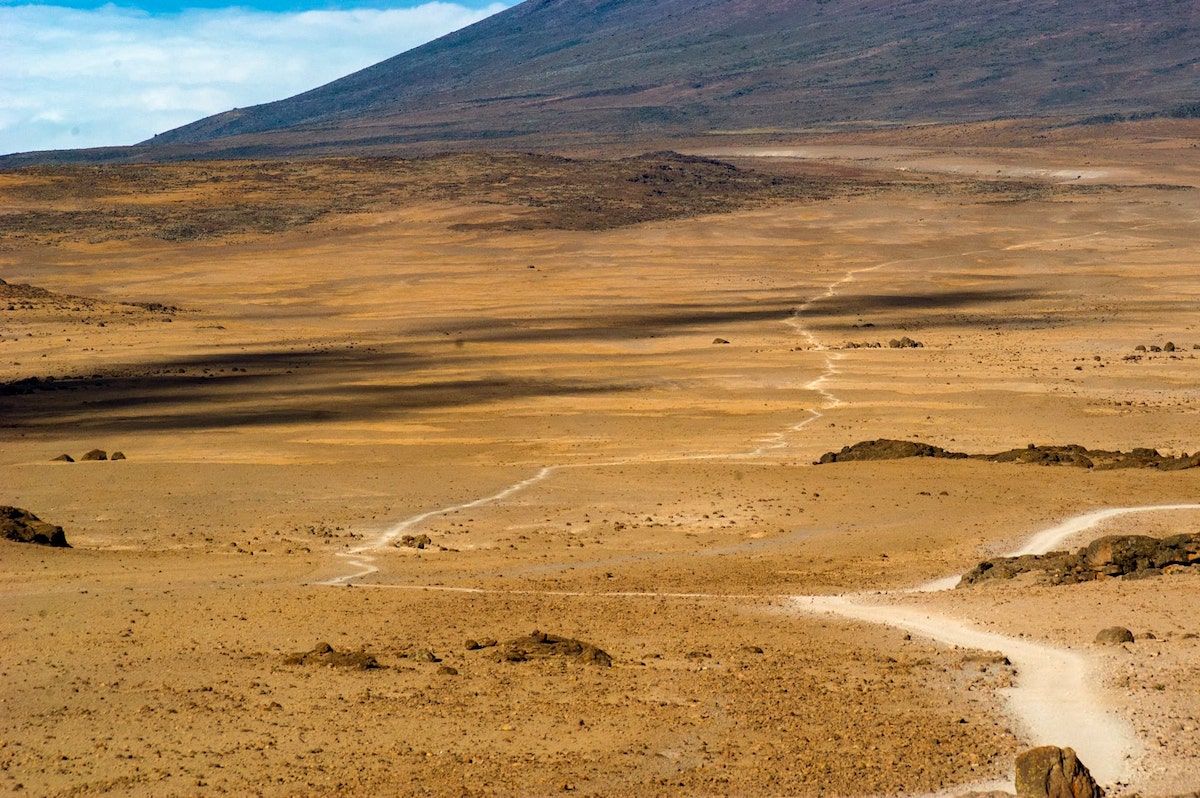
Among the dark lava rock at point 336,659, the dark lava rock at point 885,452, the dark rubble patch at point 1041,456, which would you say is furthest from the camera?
the dark lava rock at point 885,452

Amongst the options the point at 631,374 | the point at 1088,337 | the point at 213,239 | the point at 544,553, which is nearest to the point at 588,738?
the point at 544,553

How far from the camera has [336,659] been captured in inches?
560

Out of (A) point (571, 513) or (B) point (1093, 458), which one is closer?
(A) point (571, 513)

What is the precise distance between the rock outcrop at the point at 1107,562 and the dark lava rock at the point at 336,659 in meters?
7.68

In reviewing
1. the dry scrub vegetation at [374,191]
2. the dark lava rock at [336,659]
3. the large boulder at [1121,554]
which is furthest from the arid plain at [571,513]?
the dry scrub vegetation at [374,191]

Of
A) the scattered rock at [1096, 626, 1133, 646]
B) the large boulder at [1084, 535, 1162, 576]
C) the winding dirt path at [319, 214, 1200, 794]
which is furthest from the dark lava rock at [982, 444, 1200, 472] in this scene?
the scattered rock at [1096, 626, 1133, 646]

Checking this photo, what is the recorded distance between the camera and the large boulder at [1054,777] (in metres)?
10.4

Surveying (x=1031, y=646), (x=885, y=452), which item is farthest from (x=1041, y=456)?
(x=1031, y=646)

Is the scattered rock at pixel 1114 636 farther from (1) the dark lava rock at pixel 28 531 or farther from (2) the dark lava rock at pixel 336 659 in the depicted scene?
(1) the dark lava rock at pixel 28 531

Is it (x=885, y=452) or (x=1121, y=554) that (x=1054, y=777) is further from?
(x=885, y=452)

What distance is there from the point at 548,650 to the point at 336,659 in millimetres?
1976

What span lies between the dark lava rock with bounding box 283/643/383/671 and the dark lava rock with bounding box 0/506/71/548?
691 centimetres

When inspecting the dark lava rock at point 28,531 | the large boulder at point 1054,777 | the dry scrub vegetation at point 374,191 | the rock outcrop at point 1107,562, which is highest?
the dry scrub vegetation at point 374,191

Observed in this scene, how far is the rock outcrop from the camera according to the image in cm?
1814
